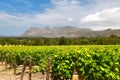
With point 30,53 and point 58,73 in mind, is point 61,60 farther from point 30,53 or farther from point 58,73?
point 30,53

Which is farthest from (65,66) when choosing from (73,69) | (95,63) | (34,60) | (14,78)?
(34,60)

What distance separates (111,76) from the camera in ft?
39.4

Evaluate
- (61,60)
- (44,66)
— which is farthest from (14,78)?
(61,60)

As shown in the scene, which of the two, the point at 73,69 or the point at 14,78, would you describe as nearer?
the point at 73,69

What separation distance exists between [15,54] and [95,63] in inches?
866

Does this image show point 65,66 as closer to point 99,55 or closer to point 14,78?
point 99,55

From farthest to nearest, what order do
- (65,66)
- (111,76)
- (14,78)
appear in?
(14,78), (65,66), (111,76)

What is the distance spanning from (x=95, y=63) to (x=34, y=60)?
2055 cm

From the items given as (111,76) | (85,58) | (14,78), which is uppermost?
(85,58)

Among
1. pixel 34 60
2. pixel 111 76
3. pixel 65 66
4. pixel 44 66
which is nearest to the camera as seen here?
pixel 111 76

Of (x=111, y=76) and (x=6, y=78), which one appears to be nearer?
(x=111, y=76)

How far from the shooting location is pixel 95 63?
1204 centimetres

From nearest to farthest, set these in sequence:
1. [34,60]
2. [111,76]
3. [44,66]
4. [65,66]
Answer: [111,76] < [65,66] < [44,66] < [34,60]

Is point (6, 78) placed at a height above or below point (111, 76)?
below
